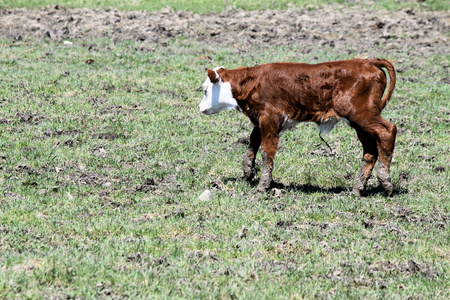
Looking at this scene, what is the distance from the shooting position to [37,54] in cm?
1681

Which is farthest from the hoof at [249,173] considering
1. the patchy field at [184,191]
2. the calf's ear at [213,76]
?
the calf's ear at [213,76]

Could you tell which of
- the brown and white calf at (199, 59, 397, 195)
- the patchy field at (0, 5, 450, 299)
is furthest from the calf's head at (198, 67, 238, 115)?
the patchy field at (0, 5, 450, 299)

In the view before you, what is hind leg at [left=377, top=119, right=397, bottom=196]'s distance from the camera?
8281mm

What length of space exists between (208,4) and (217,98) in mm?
18967

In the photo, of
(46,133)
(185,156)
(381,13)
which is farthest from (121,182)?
(381,13)

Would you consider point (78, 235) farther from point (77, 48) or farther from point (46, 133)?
point (77, 48)

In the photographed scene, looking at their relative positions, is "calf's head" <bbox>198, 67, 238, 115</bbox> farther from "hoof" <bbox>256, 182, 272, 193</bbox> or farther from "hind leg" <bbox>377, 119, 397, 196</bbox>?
"hind leg" <bbox>377, 119, 397, 196</bbox>

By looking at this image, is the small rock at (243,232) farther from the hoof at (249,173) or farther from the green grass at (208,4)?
the green grass at (208,4)

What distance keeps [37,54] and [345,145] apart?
937 centimetres

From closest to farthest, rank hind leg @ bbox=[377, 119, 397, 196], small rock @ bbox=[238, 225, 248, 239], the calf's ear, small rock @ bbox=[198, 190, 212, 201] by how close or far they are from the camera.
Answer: small rock @ bbox=[238, 225, 248, 239], hind leg @ bbox=[377, 119, 397, 196], small rock @ bbox=[198, 190, 212, 201], the calf's ear

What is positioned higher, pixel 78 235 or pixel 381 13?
pixel 78 235

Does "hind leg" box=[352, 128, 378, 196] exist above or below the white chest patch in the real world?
below

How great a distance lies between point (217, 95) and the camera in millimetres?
9039

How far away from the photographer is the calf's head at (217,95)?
895cm
